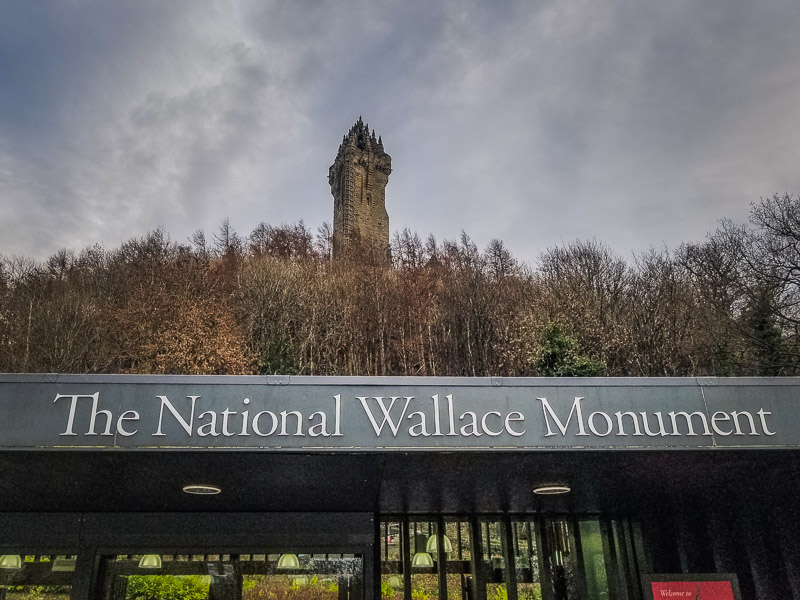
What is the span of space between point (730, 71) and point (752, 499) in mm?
18304

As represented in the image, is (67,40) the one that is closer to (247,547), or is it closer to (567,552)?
(247,547)

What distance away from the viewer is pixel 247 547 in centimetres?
850

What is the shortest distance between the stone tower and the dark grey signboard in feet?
203

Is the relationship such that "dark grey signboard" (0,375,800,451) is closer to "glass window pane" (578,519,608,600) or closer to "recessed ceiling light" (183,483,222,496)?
"recessed ceiling light" (183,483,222,496)

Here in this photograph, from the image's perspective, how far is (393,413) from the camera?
5.54 m

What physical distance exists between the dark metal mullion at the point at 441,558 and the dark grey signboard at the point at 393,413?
457 cm

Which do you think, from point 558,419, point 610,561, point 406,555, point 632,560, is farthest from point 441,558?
point 558,419

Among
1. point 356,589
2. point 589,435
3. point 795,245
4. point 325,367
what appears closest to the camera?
point 589,435

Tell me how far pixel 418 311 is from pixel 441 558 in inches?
1018

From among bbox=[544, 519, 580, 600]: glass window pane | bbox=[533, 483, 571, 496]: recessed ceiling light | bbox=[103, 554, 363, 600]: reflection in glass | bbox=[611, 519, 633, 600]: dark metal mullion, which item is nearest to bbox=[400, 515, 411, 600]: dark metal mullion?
bbox=[103, 554, 363, 600]: reflection in glass

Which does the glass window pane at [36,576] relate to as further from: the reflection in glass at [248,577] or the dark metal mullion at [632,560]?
the dark metal mullion at [632,560]

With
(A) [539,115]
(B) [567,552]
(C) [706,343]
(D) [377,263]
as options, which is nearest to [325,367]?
(D) [377,263]

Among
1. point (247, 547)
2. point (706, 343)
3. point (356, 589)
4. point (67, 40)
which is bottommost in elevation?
point (356, 589)

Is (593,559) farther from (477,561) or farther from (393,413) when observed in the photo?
(393,413)
